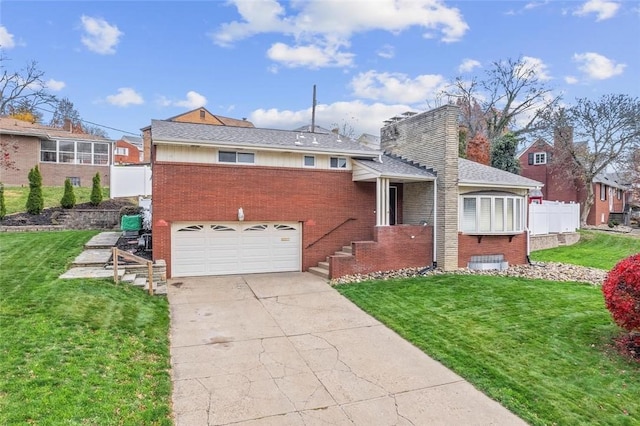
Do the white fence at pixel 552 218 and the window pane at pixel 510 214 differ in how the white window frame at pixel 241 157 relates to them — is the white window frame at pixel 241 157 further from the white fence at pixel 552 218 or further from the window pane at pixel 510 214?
the white fence at pixel 552 218

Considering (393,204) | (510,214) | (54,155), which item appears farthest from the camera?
(54,155)

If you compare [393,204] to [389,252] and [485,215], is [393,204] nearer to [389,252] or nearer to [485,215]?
[389,252]

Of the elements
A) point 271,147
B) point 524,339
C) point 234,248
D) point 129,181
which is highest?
point 271,147

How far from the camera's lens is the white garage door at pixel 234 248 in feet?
40.9

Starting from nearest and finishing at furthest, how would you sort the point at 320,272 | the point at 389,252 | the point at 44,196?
the point at 320,272
the point at 389,252
the point at 44,196

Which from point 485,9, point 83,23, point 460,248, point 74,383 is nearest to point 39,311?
point 74,383

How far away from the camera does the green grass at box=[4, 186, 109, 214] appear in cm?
1867

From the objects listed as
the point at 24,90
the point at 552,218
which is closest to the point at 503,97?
the point at 552,218

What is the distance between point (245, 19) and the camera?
1524 cm

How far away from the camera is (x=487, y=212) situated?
558 inches

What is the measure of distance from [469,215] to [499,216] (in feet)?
4.16

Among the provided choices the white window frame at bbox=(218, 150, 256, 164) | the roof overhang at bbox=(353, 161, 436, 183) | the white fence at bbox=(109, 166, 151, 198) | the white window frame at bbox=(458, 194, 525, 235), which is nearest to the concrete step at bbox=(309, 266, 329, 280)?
the roof overhang at bbox=(353, 161, 436, 183)

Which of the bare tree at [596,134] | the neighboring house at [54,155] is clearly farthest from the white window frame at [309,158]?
the bare tree at [596,134]

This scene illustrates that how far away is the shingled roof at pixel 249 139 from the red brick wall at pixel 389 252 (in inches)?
129
